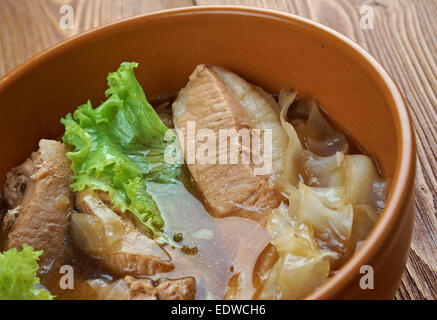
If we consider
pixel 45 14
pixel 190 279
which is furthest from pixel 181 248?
pixel 45 14

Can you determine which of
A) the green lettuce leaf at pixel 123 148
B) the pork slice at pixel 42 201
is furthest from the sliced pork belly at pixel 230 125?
the pork slice at pixel 42 201

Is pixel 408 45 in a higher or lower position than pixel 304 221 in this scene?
higher

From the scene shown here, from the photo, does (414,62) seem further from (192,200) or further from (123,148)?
(123,148)

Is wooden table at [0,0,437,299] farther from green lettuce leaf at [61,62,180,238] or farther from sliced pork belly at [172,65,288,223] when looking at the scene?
green lettuce leaf at [61,62,180,238]

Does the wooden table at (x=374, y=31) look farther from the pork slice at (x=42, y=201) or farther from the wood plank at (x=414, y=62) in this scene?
the pork slice at (x=42, y=201)

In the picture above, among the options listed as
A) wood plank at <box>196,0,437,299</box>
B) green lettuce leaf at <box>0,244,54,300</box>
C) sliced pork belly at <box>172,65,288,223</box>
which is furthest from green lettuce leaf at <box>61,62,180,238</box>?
wood plank at <box>196,0,437,299</box>
